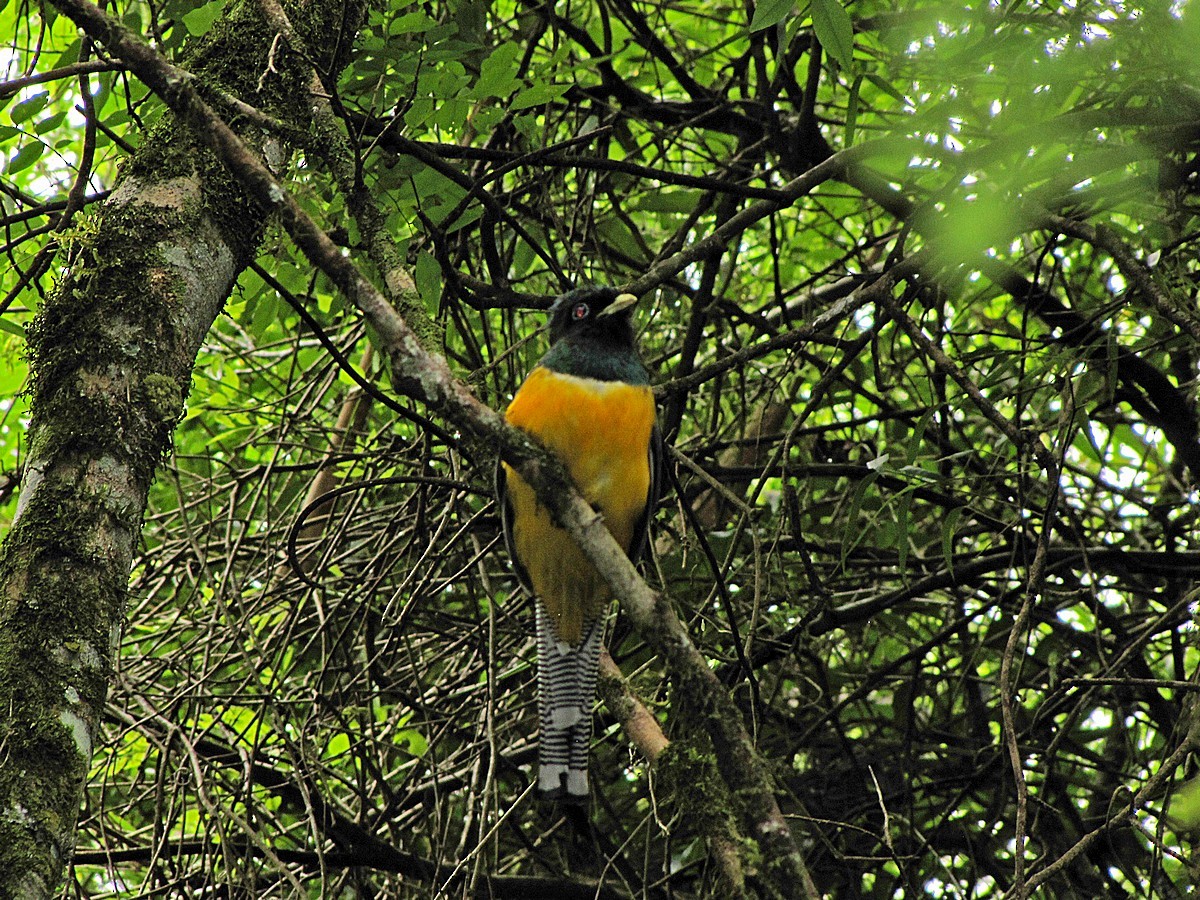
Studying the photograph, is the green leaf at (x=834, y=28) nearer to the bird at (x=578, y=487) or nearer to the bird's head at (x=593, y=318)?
the bird at (x=578, y=487)

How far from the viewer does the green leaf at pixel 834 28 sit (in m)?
2.83

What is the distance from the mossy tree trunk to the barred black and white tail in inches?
63.1

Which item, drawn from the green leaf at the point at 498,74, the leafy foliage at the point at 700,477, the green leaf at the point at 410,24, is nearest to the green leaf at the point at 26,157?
the leafy foliage at the point at 700,477

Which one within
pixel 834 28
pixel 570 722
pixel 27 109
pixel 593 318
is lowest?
pixel 570 722

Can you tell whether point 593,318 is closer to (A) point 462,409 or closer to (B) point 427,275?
(B) point 427,275

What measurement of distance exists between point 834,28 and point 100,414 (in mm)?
1895

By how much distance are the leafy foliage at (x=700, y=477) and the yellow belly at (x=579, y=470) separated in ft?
0.57

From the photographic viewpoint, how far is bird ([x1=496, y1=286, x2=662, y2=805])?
146 inches

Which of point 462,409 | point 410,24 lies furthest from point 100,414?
point 410,24

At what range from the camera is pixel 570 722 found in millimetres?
3689

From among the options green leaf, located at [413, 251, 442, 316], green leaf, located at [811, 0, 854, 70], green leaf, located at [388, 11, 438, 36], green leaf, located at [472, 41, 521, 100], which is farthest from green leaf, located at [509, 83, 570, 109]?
green leaf, located at [811, 0, 854, 70]

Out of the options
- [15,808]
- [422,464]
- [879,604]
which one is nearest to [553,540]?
[422,464]

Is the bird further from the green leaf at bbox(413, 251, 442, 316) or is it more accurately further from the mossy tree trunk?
the mossy tree trunk

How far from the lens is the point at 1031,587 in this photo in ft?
9.99
